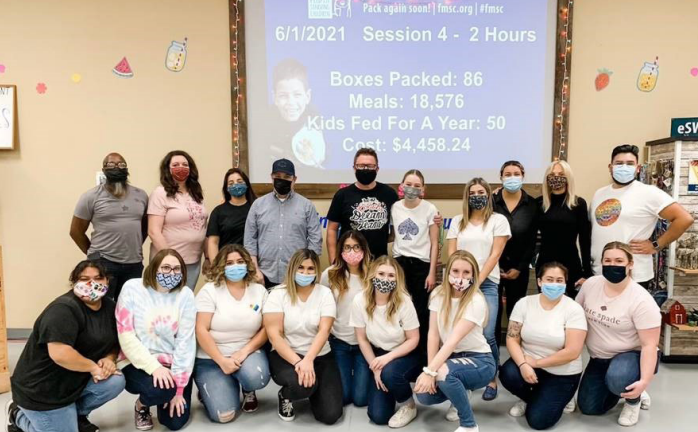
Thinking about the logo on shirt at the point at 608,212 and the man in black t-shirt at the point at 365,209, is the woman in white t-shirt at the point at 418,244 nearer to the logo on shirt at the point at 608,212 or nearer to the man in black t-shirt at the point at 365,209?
the man in black t-shirt at the point at 365,209

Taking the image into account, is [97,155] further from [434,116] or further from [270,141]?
[434,116]

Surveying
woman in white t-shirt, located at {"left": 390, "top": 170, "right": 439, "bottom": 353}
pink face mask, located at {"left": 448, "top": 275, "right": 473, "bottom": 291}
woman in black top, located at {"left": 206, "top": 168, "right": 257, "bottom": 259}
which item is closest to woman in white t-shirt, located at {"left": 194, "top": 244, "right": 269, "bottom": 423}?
woman in black top, located at {"left": 206, "top": 168, "right": 257, "bottom": 259}

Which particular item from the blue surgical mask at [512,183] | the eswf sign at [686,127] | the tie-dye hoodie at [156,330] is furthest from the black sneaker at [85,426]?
the eswf sign at [686,127]

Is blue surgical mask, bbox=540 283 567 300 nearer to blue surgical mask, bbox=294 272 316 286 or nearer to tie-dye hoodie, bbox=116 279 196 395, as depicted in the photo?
blue surgical mask, bbox=294 272 316 286

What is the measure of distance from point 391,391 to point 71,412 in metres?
1.64

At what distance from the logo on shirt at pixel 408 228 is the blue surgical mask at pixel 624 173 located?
52.2 inches

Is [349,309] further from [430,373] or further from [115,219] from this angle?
[115,219]

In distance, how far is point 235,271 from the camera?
2590 millimetres

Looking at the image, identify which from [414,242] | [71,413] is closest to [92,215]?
[71,413]

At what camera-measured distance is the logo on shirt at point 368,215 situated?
2959 mm

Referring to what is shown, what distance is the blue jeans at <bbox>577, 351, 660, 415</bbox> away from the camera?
2.47 meters

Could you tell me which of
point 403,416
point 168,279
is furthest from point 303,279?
point 403,416

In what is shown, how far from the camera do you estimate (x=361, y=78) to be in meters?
3.71

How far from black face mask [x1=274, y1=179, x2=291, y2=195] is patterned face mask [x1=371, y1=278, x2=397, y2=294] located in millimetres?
866
